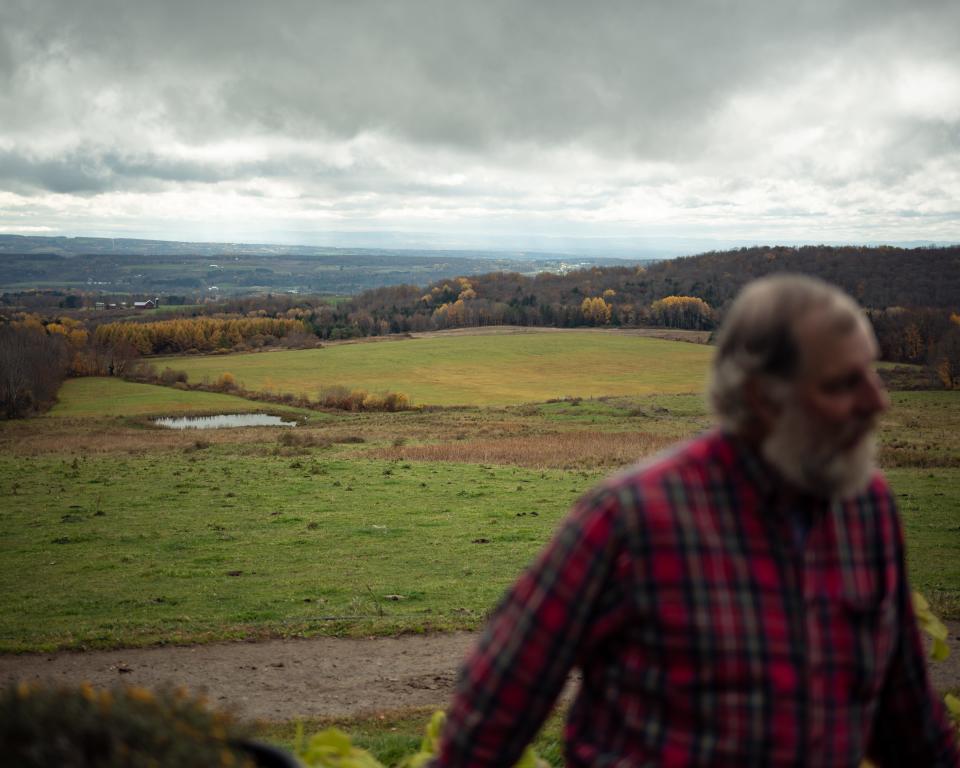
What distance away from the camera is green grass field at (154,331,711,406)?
71.2 m

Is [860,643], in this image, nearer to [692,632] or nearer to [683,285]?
[692,632]

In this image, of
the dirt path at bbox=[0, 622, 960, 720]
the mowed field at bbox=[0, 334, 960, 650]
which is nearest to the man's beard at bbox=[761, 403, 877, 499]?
the dirt path at bbox=[0, 622, 960, 720]

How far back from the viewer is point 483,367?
87.6m

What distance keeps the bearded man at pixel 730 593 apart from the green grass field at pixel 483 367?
62.0 m

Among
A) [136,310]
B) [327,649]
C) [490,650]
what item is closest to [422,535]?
[327,649]

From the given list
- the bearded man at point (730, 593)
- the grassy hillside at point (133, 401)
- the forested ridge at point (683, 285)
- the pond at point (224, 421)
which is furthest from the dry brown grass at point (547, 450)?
the forested ridge at point (683, 285)

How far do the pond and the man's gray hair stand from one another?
170ft

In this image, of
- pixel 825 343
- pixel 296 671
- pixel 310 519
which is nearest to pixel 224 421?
pixel 310 519

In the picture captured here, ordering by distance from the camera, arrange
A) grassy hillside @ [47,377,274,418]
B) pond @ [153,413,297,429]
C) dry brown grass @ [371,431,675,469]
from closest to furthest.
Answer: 1. dry brown grass @ [371,431,675,469]
2. pond @ [153,413,297,429]
3. grassy hillside @ [47,377,274,418]

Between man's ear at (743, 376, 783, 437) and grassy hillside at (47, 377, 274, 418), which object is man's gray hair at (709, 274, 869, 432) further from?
grassy hillside at (47, 377, 274, 418)

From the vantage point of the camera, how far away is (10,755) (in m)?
1.55

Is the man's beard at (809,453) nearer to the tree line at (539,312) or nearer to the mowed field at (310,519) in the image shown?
the mowed field at (310,519)

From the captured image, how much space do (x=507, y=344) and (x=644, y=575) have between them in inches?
3930

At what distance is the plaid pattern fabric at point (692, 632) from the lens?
194 centimetres
